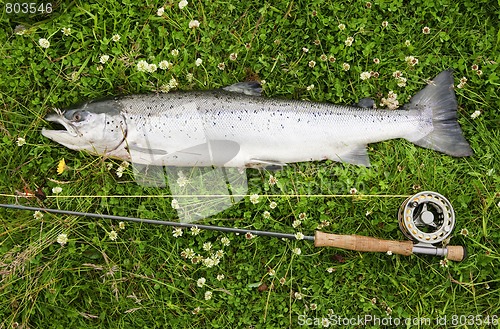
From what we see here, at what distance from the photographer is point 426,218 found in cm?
309

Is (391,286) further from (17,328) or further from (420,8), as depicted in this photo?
(17,328)

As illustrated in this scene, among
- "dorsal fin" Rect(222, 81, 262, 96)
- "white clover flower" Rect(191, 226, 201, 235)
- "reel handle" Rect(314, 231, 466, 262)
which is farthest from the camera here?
"dorsal fin" Rect(222, 81, 262, 96)

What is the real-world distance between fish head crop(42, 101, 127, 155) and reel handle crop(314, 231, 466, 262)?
59.0 inches

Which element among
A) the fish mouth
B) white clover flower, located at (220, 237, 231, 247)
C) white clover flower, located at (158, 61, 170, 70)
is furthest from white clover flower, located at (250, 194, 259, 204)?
the fish mouth

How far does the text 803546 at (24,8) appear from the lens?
3393mm

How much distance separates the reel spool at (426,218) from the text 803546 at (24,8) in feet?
9.87

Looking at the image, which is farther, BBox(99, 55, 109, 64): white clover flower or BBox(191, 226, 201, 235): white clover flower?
BBox(99, 55, 109, 64): white clover flower

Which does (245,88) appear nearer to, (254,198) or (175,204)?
(254,198)

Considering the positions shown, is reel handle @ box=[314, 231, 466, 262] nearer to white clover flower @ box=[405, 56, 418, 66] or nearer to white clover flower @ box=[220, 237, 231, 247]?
white clover flower @ box=[220, 237, 231, 247]

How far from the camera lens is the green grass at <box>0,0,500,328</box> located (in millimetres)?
3205

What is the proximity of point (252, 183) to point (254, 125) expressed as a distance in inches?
17.8

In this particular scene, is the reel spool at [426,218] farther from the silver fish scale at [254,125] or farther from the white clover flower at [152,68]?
the white clover flower at [152,68]

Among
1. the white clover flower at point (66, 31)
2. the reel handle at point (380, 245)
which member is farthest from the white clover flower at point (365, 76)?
the white clover flower at point (66, 31)

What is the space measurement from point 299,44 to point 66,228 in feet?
7.07
